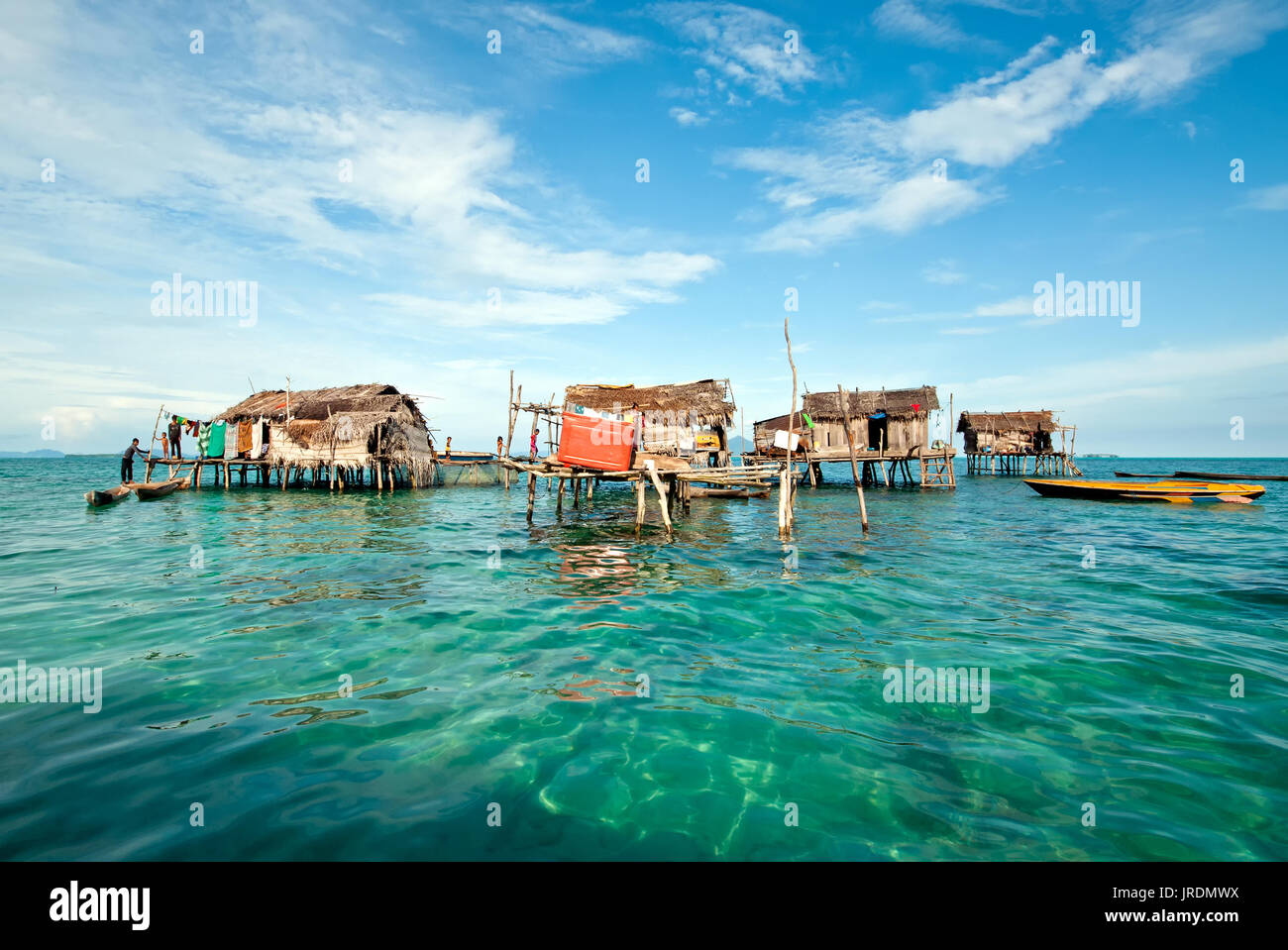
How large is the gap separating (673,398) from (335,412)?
1872 centimetres

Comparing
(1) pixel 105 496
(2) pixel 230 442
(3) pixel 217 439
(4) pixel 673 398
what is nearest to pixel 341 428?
(2) pixel 230 442

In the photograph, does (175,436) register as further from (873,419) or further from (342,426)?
(873,419)

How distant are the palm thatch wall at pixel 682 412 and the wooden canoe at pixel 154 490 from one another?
65.4 ft

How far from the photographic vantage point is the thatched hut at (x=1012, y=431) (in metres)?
46.4

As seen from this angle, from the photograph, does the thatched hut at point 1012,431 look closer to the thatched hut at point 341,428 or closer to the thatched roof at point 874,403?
the thatched roof at point 874,403

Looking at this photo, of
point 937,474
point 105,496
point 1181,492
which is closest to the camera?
point 105,496

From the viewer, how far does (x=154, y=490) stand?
27000 mm

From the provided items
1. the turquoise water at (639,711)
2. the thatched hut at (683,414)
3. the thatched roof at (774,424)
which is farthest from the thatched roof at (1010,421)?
the turquoise water at (639,711)
